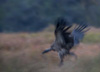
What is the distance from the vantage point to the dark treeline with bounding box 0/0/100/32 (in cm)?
2023

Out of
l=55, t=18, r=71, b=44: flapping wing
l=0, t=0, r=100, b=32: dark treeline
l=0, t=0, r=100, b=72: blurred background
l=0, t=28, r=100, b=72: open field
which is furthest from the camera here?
l=0, t=0, r=100, b=32: dark treeline

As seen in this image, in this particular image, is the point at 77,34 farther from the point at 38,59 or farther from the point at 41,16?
the point at 41,16

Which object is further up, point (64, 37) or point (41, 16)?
point (41, 16)

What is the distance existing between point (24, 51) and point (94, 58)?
9.29 ft

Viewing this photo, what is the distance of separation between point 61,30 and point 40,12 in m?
14.2

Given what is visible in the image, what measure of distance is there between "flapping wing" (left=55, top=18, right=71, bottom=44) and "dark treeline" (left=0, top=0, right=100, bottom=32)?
1284 cm

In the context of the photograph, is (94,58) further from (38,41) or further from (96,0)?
(96,0)

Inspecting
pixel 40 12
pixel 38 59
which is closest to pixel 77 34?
pixel 38 59

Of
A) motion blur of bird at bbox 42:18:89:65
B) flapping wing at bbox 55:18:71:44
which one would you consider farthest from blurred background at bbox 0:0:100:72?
flapping wing at bbox 55:18:71:44

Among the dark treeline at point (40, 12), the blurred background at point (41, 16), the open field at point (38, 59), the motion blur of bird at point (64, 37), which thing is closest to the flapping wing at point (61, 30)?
the motion blur of bird at point (64, 37)

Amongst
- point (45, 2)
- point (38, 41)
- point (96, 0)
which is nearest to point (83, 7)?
point (96, 0)

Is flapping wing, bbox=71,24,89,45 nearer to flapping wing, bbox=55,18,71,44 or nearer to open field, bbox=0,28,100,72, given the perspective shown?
flapping wing, bbox=55,18,71,44

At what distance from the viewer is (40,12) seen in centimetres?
2084

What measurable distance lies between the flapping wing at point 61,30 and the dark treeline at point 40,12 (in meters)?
12.8
